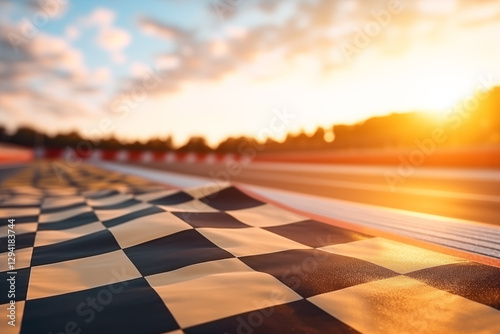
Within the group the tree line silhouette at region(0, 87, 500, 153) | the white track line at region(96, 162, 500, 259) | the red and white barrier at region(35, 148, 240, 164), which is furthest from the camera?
the red and white barrier at region(35, 148, 240, 164)

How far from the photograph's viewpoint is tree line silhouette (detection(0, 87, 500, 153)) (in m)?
10.8

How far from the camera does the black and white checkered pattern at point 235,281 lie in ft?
3.41

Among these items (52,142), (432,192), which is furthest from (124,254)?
(52,142)

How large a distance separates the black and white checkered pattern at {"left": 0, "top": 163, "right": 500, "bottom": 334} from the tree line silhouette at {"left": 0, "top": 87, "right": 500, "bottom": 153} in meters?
Answer: 6.87


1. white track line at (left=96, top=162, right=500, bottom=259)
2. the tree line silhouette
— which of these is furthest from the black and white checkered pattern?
the tree line silhouette

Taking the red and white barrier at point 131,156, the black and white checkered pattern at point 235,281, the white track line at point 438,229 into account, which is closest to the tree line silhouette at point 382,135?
the red and white barrier at point 131,156

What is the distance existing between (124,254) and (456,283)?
1449mm

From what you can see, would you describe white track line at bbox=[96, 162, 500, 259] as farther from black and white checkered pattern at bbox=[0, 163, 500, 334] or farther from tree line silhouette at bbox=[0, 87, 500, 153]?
tree line silhouette at bbox=[0, 87, 500, 153]

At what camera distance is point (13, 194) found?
3.88 metres

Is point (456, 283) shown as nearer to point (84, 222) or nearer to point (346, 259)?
point (346, 259)

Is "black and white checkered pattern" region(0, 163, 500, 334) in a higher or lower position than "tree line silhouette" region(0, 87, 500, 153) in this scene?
lower

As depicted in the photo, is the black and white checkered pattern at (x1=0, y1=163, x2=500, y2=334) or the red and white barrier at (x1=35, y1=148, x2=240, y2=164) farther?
the red and white barrier at (x1=35, y1=148, x2=240, y2=164)

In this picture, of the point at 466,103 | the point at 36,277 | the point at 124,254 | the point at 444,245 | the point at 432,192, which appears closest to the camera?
the point at 36,277

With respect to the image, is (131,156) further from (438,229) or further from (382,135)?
(438,229)
